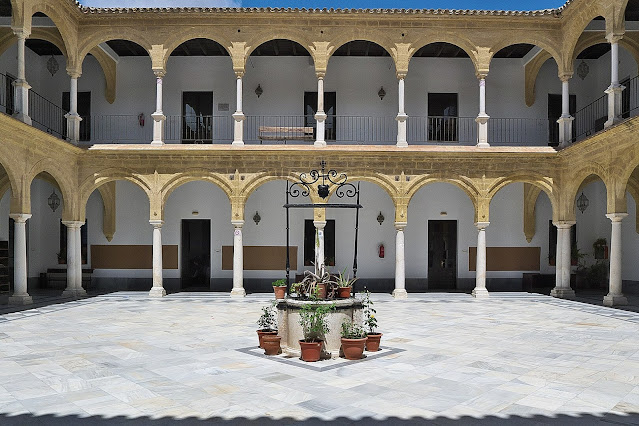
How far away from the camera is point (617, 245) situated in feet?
45.9

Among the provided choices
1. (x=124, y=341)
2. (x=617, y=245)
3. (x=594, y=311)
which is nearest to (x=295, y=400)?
(x=124, y=341)

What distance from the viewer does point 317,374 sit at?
6918 millimetres

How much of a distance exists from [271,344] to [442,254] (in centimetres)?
1189

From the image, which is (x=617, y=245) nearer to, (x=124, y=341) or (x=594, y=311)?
(x=594, y=311)

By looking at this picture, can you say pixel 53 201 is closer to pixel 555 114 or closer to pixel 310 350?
pixel 310 350

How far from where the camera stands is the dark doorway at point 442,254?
18594 millimetres

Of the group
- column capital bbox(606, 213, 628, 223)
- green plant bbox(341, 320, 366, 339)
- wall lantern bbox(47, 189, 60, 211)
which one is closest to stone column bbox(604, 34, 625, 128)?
column capital bbox(606, 213, 628, 223)

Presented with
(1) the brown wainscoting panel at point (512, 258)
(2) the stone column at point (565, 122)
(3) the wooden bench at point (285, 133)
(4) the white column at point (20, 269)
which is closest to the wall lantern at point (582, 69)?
(2) the stone column at point (565, 122)

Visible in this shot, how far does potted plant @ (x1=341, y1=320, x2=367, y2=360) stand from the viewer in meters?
7.62

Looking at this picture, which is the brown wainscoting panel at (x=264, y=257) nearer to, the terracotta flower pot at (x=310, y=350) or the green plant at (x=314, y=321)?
the green plant at (x=314, y=321)

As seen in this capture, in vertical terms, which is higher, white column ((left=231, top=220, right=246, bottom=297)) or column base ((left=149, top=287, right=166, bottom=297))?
white column ((left=231, top=220, right=246, bottom=297))

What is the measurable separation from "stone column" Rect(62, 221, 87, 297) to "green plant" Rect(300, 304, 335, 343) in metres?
10.8

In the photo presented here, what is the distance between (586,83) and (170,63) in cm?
1447

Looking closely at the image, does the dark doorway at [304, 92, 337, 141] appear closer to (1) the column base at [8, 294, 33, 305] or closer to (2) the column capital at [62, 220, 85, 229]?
(2) the column capital at [62, 220, 85, 229]
